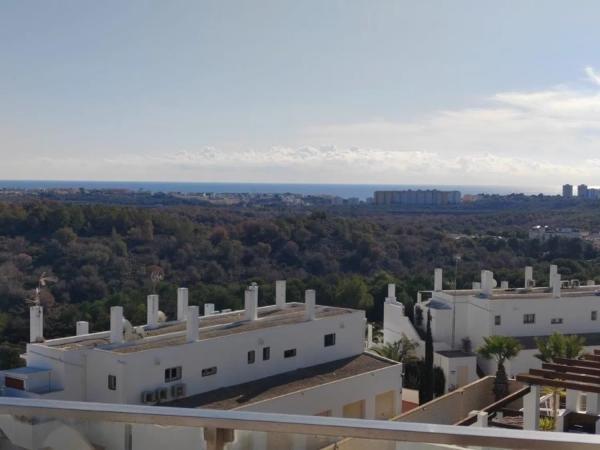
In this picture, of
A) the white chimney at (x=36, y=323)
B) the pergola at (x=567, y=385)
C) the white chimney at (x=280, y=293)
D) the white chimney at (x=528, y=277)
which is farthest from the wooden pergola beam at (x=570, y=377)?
the white chimney at (x=528, y=277)

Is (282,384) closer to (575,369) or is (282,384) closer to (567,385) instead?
(575,369)

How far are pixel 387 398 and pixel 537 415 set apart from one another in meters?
9.37

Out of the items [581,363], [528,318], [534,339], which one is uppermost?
[581,363]

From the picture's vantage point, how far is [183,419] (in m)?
2.58

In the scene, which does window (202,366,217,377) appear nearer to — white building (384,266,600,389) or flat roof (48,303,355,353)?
flat roof (48,303,355,353)

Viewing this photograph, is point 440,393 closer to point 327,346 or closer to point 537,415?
point 327,346

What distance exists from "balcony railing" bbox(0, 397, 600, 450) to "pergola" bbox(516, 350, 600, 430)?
794cm

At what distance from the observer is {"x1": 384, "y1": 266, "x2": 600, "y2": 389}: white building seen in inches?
975

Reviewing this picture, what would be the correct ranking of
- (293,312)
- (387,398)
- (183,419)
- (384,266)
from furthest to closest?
(384,266), (293,312), (387,398), (183,419)

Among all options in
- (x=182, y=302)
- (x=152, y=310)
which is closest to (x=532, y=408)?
(x=152, y=310)

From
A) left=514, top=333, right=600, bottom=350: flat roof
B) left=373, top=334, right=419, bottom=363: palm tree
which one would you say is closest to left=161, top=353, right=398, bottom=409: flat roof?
left=373, top=334, right=419, bottom=363: palm tree

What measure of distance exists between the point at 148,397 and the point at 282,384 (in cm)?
358

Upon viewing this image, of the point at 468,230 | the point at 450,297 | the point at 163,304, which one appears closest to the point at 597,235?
the point at 468,230

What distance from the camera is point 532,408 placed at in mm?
9930
